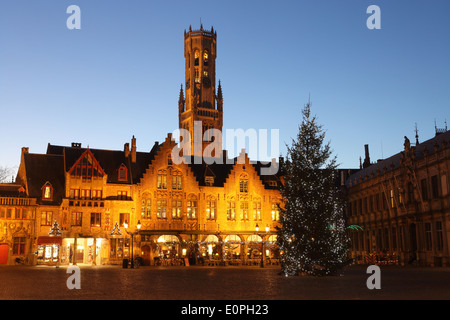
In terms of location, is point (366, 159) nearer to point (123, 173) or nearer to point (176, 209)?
point (176, 209)

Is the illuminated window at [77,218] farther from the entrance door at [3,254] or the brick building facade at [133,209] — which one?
the entrance door at [3,254]

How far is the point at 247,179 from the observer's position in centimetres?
6650

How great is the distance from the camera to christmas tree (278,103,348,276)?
3253 centimetres

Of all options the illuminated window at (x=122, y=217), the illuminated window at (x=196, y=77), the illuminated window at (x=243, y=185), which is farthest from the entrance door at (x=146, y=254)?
the illuminated window at (x=196, y=77)

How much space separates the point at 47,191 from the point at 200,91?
76.7 metres

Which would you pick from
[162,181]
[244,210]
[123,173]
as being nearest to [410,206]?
[244,210]

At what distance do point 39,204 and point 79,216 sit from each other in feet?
14.6

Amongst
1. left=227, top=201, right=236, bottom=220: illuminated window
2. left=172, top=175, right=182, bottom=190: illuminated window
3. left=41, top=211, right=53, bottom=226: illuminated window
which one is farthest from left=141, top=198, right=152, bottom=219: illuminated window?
left=41, top=211, right=53, bottom=226: illuminated window

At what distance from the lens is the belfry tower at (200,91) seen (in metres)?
126

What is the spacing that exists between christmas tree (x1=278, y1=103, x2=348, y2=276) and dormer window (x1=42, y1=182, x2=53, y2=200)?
33.8 m

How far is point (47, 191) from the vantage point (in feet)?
192
